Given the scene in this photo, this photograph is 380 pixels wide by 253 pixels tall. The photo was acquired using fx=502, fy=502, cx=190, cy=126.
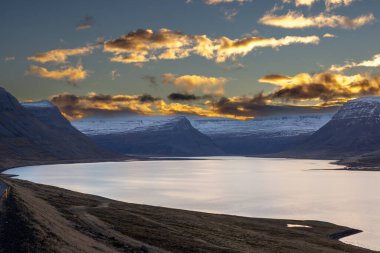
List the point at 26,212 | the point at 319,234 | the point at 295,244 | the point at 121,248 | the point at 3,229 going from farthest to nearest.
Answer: the point at 319,234 → the point at 295,244 → the point at 26,212 → the point at 121,248 → the point at 3,229

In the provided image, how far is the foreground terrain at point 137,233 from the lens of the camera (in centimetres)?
4203

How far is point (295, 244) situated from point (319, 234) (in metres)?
15.2

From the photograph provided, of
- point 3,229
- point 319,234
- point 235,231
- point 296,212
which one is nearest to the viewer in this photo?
point 3,229

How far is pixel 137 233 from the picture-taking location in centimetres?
5766

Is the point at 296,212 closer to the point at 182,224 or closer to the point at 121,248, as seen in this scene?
the point at 182,224

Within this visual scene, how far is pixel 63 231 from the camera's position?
48.5 m

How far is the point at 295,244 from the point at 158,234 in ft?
57.8

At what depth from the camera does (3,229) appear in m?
43.4

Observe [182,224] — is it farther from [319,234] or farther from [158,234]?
[319,234]

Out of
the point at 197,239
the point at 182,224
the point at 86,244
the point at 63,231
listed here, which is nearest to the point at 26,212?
the point at 63,231

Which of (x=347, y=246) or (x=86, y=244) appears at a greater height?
(x=86, y=244)

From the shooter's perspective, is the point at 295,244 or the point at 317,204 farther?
the point at 317,204


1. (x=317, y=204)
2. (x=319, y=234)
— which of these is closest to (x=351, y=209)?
(x=317, y=204)

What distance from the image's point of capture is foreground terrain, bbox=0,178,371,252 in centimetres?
4203
